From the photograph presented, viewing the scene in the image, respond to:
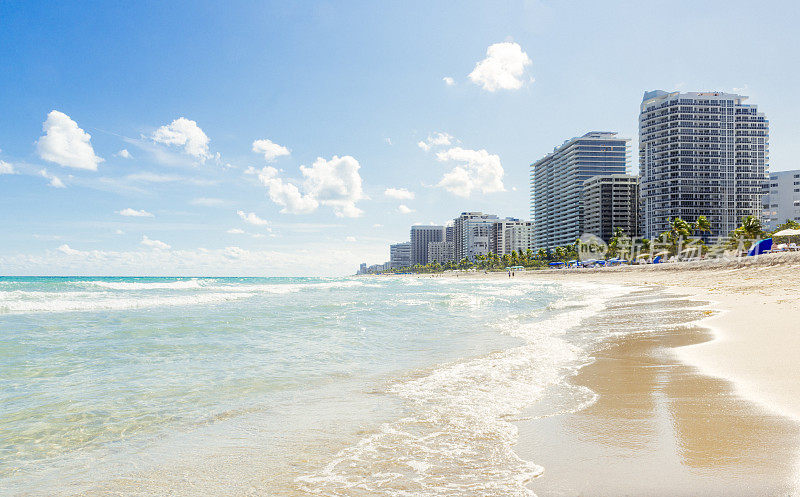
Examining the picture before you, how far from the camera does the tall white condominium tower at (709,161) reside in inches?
5832

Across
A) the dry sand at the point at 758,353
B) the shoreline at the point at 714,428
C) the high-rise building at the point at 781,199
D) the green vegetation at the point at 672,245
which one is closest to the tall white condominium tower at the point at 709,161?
the green vegetation at the point at 672,245

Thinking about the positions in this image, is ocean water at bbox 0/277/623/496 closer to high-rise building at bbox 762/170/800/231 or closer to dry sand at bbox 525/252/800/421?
dry sand at bbox 525/252/800/421

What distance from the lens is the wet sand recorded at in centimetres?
360

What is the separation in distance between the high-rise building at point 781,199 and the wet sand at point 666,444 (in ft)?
649

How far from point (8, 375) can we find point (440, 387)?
8.36 meters

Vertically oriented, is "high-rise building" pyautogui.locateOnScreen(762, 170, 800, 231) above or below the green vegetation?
above

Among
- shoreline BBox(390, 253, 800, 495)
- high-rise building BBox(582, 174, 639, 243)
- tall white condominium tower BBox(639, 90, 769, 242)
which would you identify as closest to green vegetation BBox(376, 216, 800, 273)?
tall white condominium tower BBox(639, 90, 769, 242)

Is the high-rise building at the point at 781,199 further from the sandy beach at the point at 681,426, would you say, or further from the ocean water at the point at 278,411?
the ocean water at the point at 278,411

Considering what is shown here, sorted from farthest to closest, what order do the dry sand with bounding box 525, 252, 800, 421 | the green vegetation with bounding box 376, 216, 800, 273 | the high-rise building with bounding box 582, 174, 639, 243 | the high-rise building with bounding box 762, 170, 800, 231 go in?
1. the high-rise building with bounding box 582, 174, 639, 243
2. the high-rise building with bounding box 762, 170, 800, 231
3. the green vegetation with bounding box 376, 216, 800, 273
4. the dry sand with bounding box 525, 252, 800, 421

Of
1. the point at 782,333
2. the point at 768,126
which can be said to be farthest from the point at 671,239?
the point at 782,333

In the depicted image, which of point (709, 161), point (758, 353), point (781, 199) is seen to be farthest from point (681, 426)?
point (781, 199)

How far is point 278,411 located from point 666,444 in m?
4.81

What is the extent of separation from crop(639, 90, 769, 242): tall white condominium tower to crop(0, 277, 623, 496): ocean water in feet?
528

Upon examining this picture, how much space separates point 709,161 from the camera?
5881 inches
